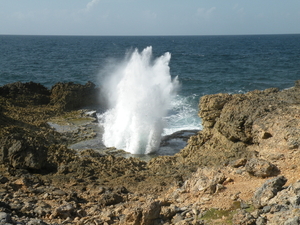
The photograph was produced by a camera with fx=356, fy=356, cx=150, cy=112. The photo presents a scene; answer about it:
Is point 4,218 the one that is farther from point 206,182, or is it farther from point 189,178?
point 189,178

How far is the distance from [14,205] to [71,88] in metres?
16.1

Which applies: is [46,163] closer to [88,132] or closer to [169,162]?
[169,162]

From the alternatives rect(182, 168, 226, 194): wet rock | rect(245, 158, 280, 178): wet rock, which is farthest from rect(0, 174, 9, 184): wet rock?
rect(245, 158, 280, 178): wet rock

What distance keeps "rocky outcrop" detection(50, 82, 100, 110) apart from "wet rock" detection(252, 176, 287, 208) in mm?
16101

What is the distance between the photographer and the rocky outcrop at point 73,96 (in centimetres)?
2189

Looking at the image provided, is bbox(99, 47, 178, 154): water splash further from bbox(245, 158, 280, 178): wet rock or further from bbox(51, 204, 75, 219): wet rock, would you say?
bbox(51, 204, 75, 219): wet rock

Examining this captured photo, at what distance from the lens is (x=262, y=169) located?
827 cm

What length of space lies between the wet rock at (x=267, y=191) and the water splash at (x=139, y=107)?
8.60 m

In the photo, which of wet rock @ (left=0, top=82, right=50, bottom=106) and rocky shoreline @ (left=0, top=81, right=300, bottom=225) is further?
wet rock @ (left=0, top=82, right=50, bottom=106)

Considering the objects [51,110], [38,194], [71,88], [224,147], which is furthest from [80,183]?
[71,88]

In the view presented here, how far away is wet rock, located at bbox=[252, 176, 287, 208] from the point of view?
6.88 metres

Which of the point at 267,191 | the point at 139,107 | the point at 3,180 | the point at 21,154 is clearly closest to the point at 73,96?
the point at 139,107

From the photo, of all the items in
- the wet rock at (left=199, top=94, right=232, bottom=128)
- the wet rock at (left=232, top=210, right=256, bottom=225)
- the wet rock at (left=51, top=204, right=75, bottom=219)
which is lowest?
the wet rock at (left=51, top=204, right=75, bottom=219)

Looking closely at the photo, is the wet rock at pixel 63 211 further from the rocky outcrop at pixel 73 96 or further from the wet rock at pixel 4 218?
the rocky outcrop at pixel 73 96
